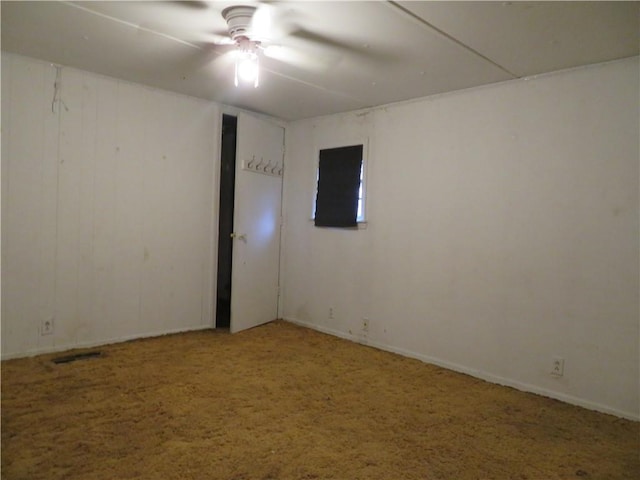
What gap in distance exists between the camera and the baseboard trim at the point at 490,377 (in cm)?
269

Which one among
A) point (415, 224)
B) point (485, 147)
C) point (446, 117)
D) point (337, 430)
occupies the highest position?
point (446, 117)

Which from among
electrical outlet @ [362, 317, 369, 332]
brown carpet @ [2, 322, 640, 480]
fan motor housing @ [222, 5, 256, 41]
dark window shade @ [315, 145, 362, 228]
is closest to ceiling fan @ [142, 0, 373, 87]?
fan motor housing @ [222, 5, 256, 41]

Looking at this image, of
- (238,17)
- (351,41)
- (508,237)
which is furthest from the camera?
(508,237)

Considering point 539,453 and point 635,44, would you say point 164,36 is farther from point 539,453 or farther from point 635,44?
point 539,453

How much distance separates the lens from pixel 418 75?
314 cm

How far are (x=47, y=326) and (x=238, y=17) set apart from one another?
2768mm

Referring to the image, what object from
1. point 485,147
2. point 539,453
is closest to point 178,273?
point 485,147

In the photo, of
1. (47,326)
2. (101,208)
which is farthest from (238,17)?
(47,326)

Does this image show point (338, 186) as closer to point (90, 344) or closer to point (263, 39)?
point (263, 39)

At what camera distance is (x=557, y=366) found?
289cm

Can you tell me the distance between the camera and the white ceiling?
2.21 metres

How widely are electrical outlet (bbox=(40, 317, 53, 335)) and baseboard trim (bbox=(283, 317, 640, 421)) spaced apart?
7.89 ft

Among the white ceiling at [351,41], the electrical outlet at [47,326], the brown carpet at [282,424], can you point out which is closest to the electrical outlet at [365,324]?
the brown carpet at [282,424]

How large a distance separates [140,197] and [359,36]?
2411 mm
